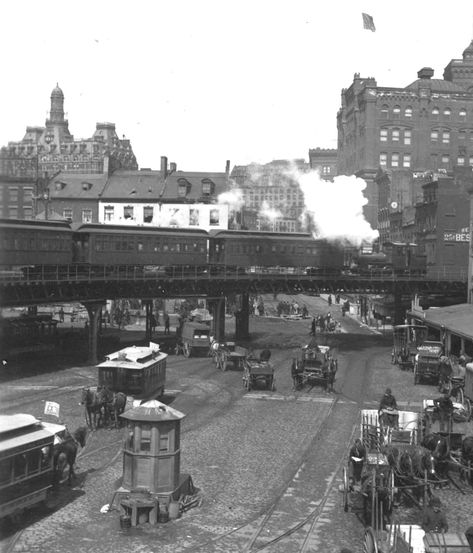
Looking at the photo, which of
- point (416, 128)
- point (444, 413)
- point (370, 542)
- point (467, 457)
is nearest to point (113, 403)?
point (444, 413)

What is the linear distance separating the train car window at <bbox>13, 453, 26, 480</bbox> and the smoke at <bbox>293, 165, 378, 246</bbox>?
43.5 metres

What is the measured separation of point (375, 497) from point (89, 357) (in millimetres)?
28958

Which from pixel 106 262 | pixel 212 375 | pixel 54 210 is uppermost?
pixel 54 210

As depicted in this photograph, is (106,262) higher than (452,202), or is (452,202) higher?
(452,202)

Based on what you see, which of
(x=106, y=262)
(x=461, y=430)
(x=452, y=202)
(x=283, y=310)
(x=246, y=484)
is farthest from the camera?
(x=283, y=310)

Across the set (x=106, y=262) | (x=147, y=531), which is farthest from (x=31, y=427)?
(x=106, y=262)

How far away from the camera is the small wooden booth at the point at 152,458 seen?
16.7 metres

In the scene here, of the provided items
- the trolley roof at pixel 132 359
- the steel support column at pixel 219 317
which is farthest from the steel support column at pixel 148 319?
the trolley roof at pixel 132 359

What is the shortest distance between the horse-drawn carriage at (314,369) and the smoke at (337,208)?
2398 cm

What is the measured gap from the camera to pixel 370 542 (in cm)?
1417

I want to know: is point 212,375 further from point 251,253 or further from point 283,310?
point 283,310

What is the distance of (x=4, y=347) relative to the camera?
4459cm

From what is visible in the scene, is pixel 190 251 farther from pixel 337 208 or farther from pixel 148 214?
pixel 148 214

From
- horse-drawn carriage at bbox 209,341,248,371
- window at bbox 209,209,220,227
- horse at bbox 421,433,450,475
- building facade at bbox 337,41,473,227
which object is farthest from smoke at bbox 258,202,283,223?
horse at bbox 421,433,450,475
